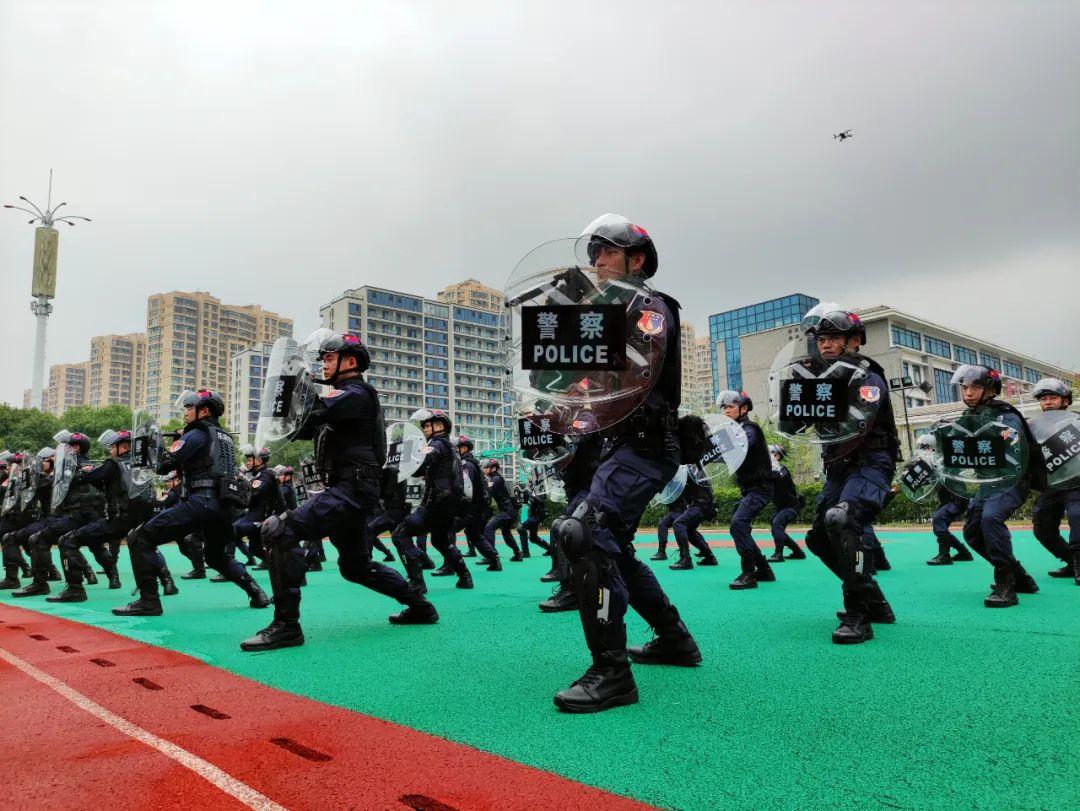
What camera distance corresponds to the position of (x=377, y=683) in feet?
11.9

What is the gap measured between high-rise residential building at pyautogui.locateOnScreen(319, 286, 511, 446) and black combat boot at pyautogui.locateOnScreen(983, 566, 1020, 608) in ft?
303

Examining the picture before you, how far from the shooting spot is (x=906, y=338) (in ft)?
224

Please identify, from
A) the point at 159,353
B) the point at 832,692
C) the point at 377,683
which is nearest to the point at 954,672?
the point at 832,692

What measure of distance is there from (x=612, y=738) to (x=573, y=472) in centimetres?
386

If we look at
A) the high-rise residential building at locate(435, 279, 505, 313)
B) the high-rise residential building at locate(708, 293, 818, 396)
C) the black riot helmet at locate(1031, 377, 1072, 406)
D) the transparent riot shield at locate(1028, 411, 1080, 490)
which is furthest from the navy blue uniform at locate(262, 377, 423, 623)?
the high-rise residential building at locate(435, 279, 505, 313)

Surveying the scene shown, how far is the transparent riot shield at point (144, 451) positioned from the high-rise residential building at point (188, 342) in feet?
302

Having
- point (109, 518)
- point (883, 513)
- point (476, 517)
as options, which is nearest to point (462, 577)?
point (476, 517)

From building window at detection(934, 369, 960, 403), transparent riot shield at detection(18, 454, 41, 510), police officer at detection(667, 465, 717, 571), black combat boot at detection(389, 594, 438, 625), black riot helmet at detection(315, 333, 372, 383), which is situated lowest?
black combat boot at detection(389, 594, 438, 625)

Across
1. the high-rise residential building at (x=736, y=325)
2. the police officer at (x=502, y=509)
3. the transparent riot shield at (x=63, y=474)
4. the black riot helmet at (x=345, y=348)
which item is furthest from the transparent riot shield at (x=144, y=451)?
Answer: the high-rise residential building at (x=736, y=325)

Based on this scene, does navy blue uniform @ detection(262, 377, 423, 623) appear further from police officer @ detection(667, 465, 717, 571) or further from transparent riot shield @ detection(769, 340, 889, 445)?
police officer @ detection(667, 465, 717, 571)

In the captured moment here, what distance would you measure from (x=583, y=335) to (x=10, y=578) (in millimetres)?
10036

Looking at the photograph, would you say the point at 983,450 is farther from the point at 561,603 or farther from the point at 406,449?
the point at 406,449

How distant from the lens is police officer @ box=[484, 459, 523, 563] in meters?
12.3

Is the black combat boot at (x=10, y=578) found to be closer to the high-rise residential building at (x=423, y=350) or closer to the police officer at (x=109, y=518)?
the police officer at (x=109, y=518)
